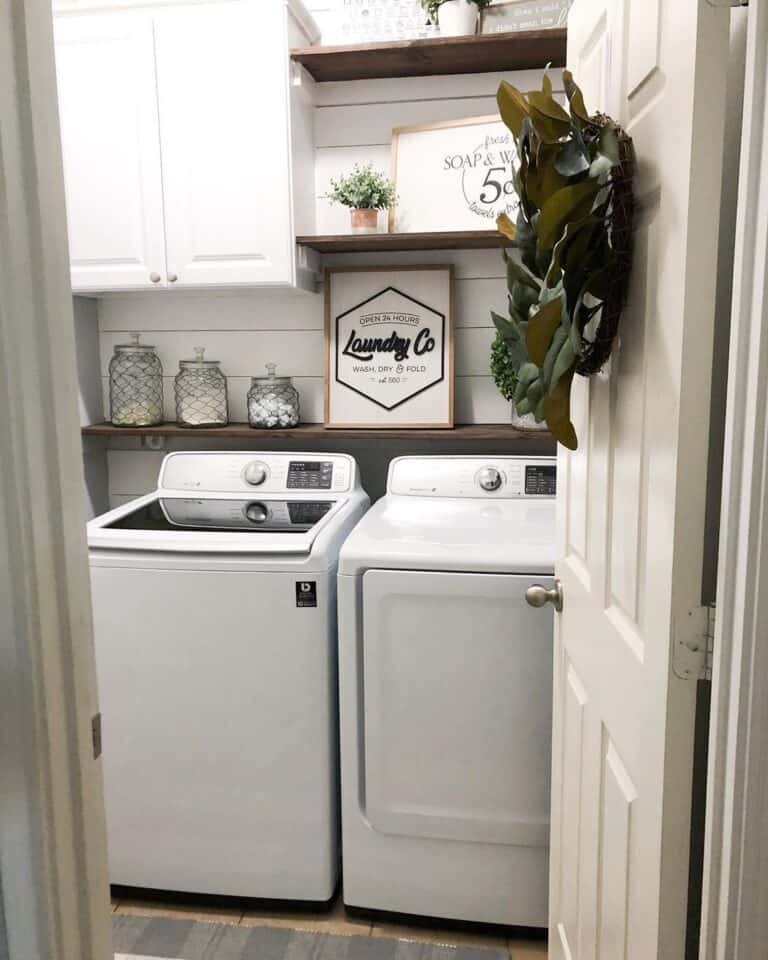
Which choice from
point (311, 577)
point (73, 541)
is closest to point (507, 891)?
point (311, 577)

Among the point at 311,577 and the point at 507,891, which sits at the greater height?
the point at 311,577

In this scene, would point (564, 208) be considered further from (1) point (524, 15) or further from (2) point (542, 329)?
(1) point (524, 15)

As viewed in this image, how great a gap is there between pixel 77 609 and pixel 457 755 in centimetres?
121

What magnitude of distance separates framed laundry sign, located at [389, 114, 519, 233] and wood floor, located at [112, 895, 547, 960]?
1867 mm

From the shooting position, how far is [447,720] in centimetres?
186

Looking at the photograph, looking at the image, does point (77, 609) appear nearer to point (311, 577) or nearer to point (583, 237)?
point (583, 237)

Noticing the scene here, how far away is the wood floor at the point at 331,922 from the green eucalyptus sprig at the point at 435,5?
237 centimetres

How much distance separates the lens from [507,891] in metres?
1.91

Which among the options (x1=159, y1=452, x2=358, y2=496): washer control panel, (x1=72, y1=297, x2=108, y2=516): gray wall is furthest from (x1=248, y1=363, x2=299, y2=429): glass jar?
(x1=72, y1=297, x2=108, y2=516): gray wall

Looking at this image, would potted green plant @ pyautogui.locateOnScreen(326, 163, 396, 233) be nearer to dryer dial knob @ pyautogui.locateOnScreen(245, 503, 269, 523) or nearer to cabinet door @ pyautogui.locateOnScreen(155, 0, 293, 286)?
cabinet door @ pyautogui.locateOnScreen(155, 0, 293, 286)

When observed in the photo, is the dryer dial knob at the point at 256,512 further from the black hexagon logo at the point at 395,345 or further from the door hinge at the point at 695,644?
the door hinge at the point at 695,644

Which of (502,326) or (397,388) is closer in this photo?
(502,326)

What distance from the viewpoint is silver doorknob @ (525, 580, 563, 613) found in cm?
150

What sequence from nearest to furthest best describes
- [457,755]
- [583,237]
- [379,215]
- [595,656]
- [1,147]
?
[1,147] < [583,237] < [595,656] < [457,755] < [379,215]
